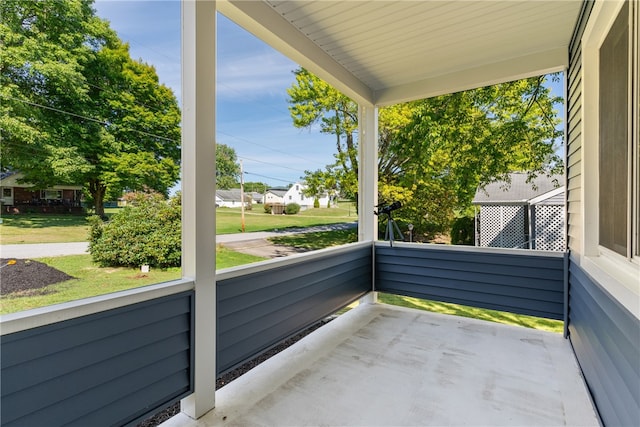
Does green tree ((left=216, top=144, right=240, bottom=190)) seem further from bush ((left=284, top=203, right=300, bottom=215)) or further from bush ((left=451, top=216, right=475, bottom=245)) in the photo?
bush ((left=451, top=216, right=475, bottom=245))

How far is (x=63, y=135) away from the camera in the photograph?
50.7 inches

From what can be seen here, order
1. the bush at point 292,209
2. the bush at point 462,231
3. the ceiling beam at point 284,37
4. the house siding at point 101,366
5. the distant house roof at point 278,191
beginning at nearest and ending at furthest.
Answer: the house siding at point 101,366, the ceiling beam at point 284,37, the distant house roof at point 278,191, the bush at point 292,209, the bush at point 462,231

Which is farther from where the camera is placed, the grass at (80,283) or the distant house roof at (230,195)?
the distant house roof at (230,195)

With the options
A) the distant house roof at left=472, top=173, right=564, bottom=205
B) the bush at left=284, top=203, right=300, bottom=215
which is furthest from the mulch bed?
the distant house roof at left=472, top=173, right=564, bottom=205

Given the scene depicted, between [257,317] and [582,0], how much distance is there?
3135mm

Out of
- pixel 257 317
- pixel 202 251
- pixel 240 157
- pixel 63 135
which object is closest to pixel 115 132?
pixel 63 135

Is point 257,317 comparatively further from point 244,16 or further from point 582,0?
point 582,0

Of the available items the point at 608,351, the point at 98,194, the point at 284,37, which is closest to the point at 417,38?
the point at 284,37

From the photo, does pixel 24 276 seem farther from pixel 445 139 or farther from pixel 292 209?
pixel 445 139

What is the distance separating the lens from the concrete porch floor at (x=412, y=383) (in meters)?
1.76

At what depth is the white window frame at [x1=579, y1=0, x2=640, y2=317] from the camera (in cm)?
137

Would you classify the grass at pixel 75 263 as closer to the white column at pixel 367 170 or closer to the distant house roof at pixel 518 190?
the white column at pixel 367 170

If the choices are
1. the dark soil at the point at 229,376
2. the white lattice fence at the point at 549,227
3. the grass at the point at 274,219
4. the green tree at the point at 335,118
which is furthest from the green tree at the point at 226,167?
the white lattice fence at the point at 549,227

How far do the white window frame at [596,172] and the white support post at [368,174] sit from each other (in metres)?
2.07
